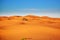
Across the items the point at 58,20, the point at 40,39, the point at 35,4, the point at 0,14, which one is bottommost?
the point at 40,39

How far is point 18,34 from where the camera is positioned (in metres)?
1.81

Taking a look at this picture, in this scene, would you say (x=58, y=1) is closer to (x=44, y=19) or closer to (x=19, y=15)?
(x=44, y=19)

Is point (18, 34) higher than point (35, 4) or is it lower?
lower

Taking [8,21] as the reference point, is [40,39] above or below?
below

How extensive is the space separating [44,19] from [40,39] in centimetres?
32

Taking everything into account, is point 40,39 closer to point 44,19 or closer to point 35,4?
point 44,19

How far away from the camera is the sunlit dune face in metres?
1.76

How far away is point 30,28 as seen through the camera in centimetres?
182

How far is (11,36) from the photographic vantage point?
1.81m

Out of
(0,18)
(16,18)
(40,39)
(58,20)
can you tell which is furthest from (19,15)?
(58,20)

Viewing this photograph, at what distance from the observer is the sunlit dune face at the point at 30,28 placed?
69.4 inches

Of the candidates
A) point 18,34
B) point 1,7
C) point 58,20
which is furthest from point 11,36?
point 58,20

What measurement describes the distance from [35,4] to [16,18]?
38 cm

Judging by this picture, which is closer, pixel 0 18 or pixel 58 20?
pixel 58 20
